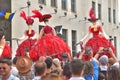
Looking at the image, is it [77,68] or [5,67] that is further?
[5,67]

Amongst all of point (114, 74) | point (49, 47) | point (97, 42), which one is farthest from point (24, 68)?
point (97, 42)

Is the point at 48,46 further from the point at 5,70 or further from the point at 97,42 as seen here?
the point at 5,70

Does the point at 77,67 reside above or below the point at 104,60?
above

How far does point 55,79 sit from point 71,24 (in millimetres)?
31411

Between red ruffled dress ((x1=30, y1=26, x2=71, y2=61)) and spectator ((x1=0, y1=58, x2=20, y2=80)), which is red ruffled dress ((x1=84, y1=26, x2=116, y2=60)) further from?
spectator ((x1=0, y1=58, x2=20, y2=80))

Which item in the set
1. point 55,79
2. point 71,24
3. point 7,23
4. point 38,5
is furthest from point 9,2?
point 55,79

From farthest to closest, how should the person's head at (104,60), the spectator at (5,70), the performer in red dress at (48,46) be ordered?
the performer in red dress at (48,46)
the person's head at (104,60)
the spectator at (5,70)

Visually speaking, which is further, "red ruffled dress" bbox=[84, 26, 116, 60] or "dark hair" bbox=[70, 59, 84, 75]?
"red ruffled dress" bbox=[84, 26, 116, 60]

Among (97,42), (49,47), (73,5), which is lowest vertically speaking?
(97,42)

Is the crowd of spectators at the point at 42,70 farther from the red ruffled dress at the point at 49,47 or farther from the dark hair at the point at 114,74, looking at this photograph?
the red ruffled dress at the point at 49,47

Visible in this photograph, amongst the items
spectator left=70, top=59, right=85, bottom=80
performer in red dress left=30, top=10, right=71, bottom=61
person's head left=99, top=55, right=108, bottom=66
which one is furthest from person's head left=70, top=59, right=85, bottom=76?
performer in red dress left=30, top=10, right=71, bottom=61

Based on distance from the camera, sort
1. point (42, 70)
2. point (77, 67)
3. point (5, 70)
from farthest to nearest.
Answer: point (42, 70) < point (5, 70) < point (77, 67)

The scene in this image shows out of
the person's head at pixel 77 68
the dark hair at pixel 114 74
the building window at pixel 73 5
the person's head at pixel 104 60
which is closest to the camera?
the person's head at pixel 77 68

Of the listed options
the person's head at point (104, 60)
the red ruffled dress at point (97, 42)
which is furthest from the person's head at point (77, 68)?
the red ruffled dress at point (97, 42)
